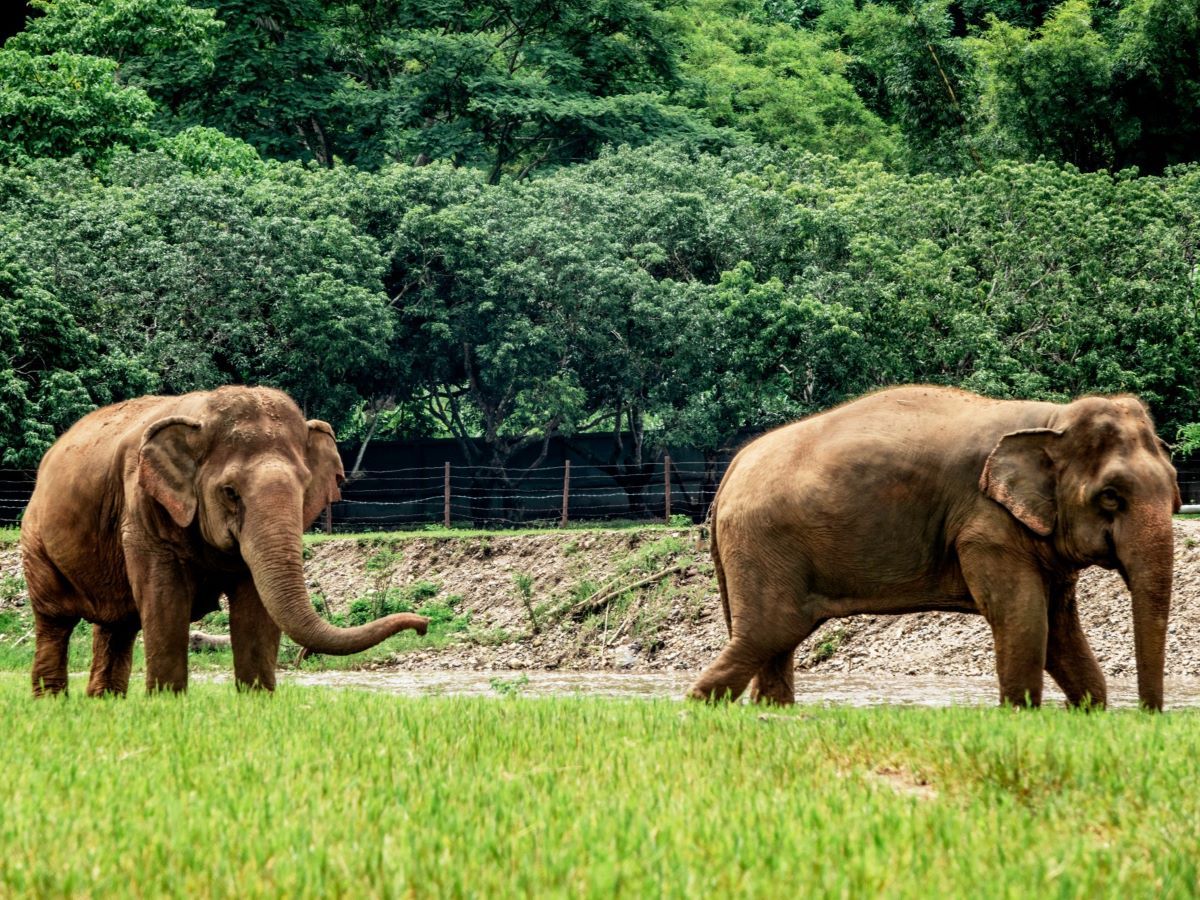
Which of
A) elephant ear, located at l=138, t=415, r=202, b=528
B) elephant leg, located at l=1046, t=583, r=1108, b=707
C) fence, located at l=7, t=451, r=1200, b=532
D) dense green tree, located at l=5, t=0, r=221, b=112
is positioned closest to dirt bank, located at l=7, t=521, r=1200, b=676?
fence, located at l=7, t=451, r=1200, b=532

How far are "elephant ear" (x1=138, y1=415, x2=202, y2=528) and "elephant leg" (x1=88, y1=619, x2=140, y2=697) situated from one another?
1.98 m

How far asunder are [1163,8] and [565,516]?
23.8 m

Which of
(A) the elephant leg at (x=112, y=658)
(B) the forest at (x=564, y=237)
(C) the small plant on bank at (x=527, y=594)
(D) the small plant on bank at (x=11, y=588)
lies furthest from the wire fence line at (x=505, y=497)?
(A) the elephant leg at (x=112, y=658)

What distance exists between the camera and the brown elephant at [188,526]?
1098 cm

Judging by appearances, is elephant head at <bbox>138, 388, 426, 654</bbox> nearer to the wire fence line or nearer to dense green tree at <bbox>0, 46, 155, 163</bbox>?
the wire fence line

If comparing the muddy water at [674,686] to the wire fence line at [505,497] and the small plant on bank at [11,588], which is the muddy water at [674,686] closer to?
the small plant on bank at [11,588]

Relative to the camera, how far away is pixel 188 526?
1143cm

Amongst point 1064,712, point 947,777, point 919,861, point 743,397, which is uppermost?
point 919,861

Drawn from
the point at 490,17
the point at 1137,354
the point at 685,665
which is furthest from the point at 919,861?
the point at 490,17

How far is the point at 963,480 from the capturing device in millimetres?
11227

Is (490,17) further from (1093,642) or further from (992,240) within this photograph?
(1093,642)

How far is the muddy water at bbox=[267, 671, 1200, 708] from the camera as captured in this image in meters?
16.9

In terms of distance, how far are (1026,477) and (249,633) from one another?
18.7ft

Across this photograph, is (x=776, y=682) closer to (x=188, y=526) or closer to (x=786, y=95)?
(x=188, y=526)
